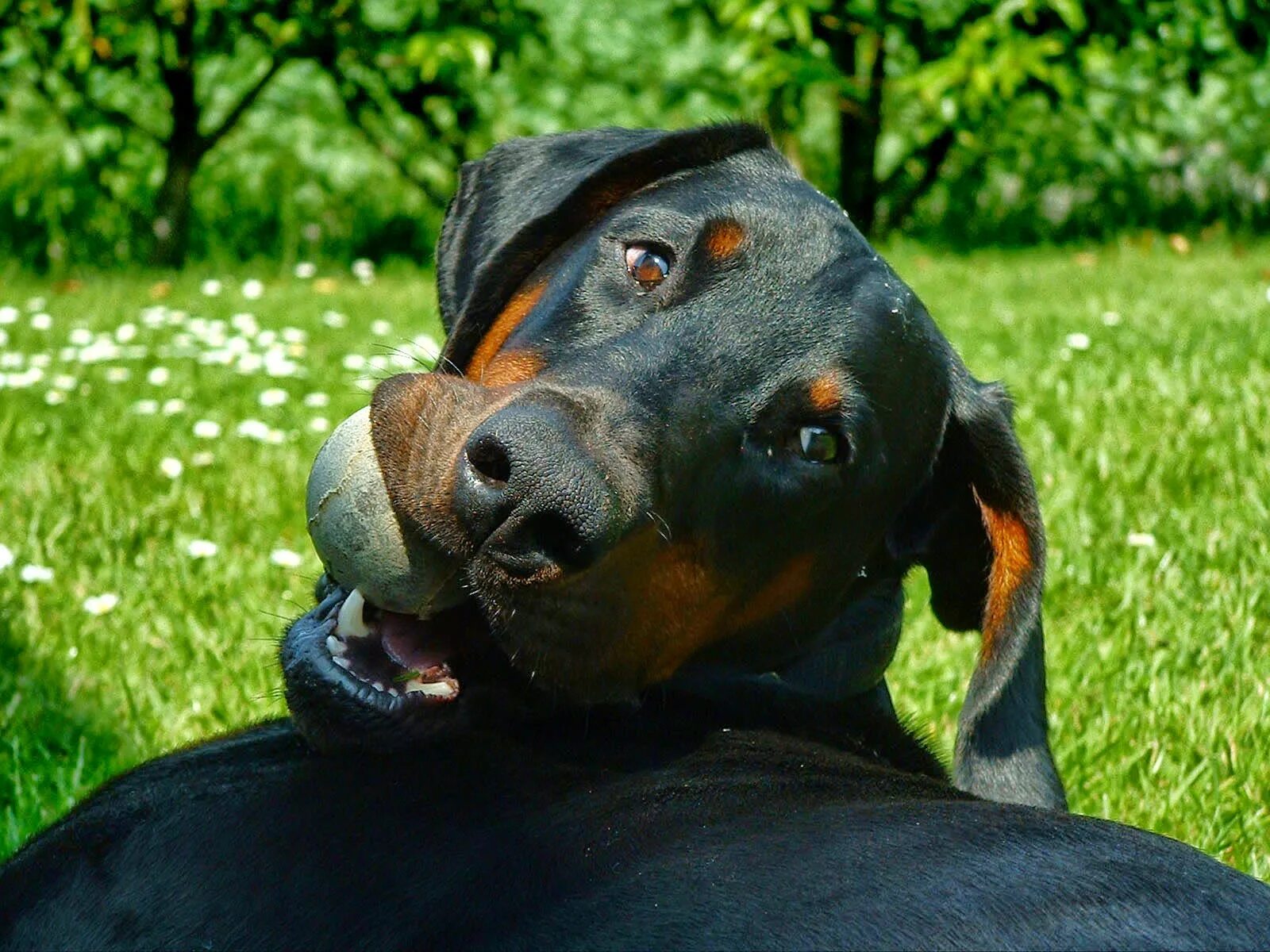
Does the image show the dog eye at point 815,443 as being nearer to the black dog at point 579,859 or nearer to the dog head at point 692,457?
the dog head at point 692,457

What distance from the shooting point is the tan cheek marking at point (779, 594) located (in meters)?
2.72

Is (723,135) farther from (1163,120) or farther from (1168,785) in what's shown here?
(1163,120)

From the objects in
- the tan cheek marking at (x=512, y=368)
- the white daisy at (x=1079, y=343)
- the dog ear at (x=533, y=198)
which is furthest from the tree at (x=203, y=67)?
the tan cheek marking at (x=512, y=368)

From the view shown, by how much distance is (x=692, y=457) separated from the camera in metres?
2.58

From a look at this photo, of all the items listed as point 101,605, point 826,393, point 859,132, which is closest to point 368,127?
point 859,132

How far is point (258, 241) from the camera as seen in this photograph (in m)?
11.4

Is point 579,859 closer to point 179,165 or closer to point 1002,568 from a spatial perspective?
point 1002,568

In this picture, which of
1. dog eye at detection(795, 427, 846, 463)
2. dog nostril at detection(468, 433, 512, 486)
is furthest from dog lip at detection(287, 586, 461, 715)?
dog eye at detection(795, 427, 846, 463)

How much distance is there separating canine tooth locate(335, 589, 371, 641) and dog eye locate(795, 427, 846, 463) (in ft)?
2.52

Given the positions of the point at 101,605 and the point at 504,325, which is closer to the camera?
the point at 504,325

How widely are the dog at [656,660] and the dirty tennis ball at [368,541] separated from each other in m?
0.03

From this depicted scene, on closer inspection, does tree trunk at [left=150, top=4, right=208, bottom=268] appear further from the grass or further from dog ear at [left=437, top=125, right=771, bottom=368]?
dog ear at [left=437, top=125, right=771, bottom=368]

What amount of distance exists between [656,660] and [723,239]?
0.76 meters

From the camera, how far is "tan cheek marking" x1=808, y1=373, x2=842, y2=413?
2.69 m
